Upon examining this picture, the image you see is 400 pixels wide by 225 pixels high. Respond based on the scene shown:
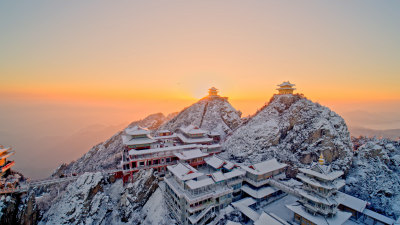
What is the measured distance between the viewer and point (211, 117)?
75.0 meters

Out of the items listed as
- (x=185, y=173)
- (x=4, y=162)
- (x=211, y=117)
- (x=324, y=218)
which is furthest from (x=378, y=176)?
(x=4, y=162)

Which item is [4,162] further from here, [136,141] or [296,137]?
[296,137]

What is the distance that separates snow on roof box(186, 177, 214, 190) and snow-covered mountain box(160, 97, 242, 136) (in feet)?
109

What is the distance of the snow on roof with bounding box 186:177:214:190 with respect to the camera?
32.2 meters

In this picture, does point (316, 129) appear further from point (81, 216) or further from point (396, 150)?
point (81, 216)

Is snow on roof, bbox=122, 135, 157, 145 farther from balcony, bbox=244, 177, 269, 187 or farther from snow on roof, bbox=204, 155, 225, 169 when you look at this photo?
balcony, bbox=244, 177, 269, 187

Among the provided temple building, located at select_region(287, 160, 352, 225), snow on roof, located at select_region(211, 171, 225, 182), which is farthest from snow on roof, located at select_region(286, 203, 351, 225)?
snow on roof, located at select_region(211, 171, 225, 182)

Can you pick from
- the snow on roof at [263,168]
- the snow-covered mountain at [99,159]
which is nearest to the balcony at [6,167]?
the snow-covered mountain at [99,159]

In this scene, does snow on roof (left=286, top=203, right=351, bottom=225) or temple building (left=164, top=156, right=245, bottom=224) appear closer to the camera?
snow on roof (left=286, top=203, right=351, bottom=225)

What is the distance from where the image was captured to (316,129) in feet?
159

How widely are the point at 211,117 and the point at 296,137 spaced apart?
32.8m

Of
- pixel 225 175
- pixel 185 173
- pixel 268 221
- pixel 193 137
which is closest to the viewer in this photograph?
pixel 268 221

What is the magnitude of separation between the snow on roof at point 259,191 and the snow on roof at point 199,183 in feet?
27.5

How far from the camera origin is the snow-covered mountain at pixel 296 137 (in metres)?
46.3
